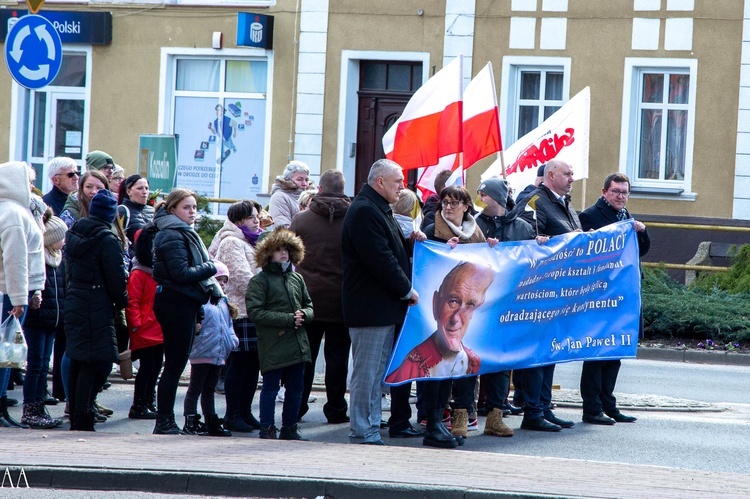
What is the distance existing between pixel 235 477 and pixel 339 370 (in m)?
3.18

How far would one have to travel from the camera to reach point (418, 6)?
74.5 feet

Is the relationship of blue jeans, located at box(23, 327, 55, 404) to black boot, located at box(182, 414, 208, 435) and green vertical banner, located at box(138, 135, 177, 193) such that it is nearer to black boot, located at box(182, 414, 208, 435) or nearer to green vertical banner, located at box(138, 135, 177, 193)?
black boot, located at box(182, 414, 208, 435)

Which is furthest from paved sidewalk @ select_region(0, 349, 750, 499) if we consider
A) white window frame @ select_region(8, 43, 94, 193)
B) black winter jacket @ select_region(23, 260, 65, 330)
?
white window frame @ select_region(8, 43, 94, 193)

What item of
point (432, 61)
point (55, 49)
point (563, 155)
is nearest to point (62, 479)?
point (55, 49)

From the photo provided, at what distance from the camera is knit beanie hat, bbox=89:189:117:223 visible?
888 cm

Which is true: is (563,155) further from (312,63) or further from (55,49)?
(312,63)

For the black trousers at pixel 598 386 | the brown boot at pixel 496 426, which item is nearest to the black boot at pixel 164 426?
the brown boot at pixel 496 426

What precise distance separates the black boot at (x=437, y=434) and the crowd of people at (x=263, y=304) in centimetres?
1

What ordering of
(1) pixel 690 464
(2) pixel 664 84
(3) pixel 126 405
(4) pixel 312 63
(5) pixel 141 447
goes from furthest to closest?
(4) pixel 312 63 < (2) pixel 664 84 < (3) pixel 126 405 < (1) pixel 690 464 < (5) pixel 141 447

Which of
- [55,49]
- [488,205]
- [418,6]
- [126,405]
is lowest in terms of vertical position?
[126,405]

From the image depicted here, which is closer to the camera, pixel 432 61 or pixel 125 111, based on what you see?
pixel 432 61

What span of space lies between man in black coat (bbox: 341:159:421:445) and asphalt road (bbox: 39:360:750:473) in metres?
0.50

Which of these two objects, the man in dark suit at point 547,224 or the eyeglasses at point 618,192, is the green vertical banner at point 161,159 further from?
the eyeglasses at point 618,192

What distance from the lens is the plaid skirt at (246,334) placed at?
31.8ft
